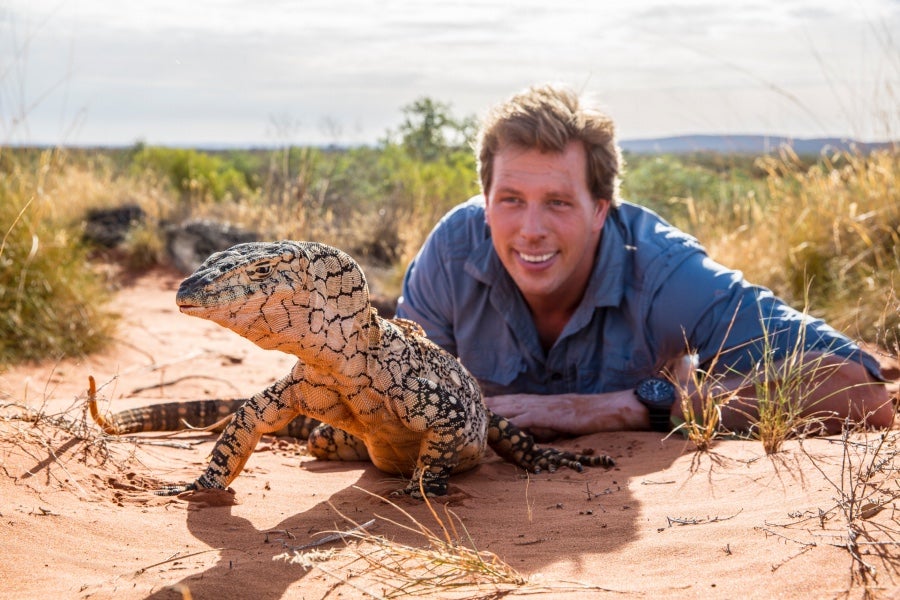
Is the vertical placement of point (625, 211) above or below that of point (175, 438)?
→ above

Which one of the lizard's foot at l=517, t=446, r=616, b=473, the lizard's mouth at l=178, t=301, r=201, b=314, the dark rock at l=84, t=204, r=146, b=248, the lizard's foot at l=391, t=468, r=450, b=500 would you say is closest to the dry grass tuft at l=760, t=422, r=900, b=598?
the lizard's foot at l=391, t=468, r=450, b=500

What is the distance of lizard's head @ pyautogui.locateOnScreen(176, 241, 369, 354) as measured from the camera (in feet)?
10.3

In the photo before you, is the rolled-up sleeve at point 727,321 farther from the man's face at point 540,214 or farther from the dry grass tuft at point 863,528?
the dry grass tuft at point 863,528

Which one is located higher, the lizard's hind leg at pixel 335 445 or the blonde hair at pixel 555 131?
the blonde hair at pixel 555 131

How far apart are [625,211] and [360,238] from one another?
7.89 meters

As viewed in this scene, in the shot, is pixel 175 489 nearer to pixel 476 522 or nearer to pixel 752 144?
pixel 476 522

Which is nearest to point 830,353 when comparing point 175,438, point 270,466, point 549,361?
point 549,361

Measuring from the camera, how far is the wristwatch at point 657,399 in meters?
5.61

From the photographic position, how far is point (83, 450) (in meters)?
4.27

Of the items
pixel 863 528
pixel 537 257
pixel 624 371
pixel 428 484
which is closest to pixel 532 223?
pixel 537 257

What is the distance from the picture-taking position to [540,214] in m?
5.86

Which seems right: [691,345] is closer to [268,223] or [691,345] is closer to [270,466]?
[270,466]

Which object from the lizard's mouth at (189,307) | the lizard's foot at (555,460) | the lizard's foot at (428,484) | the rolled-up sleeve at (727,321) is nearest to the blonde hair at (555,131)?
the rolled-up sleeve at (727,321)

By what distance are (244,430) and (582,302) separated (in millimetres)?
2751
